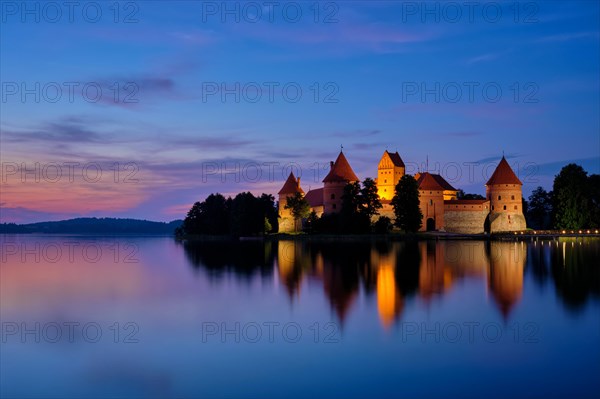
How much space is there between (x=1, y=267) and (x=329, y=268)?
17.7 metres

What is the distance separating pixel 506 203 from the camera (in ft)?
206

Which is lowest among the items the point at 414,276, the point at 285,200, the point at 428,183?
the point at 414,276

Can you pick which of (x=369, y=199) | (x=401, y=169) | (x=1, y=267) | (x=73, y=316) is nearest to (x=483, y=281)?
(x=73, y=316)

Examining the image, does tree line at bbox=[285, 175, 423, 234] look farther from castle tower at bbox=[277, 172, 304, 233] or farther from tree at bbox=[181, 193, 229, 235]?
tree at bbox=[181, 193, 229, 235]

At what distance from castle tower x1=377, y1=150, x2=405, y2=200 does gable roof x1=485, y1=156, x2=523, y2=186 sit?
10.5m

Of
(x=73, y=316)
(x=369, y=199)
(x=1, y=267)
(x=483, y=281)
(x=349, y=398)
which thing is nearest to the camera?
(x=349, y=398)

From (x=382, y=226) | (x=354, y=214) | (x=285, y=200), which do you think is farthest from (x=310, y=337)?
(x=285, y=200)

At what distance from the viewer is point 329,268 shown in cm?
2559

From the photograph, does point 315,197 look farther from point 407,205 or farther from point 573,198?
point 573,198

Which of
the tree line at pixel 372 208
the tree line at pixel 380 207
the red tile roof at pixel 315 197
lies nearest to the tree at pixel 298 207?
the tree line at pixel 380 207

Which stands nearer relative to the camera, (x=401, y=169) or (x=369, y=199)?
(x=369, y=199)

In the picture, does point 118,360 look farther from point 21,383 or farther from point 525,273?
point 525,273

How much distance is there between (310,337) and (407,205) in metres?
44.4

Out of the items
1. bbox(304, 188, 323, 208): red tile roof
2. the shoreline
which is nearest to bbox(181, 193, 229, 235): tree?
bbox(304, 188, 323, 208): red tile roof
